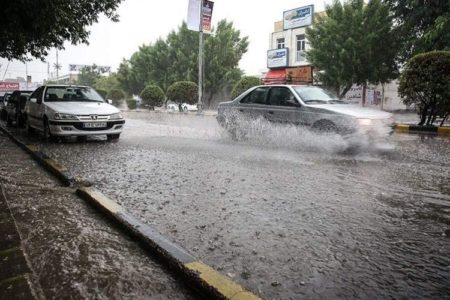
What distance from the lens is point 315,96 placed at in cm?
954

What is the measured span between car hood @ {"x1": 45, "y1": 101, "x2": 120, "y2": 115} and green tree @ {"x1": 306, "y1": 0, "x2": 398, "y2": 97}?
60.3 ft

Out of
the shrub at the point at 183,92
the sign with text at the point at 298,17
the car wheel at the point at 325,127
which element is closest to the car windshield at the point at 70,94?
the car wheel at the point at 325,127

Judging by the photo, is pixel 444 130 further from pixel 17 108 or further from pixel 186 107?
pixel 186 107

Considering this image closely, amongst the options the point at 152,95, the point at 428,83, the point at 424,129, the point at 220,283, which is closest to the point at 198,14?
the point at 152,95

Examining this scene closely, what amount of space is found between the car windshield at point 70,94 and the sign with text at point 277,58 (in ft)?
96.0

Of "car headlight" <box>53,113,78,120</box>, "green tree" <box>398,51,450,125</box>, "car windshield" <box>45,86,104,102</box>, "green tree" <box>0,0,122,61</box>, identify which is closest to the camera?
"green tree" <box>0,0,122,61</box>

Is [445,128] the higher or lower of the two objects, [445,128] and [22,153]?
the higher

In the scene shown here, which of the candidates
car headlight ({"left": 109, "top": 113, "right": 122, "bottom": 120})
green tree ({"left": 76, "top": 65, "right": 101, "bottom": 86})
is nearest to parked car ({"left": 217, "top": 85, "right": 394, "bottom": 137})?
car headlight ({"left": 109, "top": 113, "right": 122, "bottom": 120})

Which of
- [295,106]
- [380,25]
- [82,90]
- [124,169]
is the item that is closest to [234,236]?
[124,169]

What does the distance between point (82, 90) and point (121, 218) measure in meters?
8.83

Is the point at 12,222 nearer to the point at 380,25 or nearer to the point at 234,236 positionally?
the point at 234,236

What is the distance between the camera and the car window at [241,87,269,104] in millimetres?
10258

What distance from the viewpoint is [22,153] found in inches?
337

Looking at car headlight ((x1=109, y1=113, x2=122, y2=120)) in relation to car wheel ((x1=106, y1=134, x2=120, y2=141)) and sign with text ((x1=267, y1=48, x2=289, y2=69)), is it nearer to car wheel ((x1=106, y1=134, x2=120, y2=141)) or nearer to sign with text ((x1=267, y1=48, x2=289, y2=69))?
car wheel ((x1=106, y1=134, x2=120, y2=141))
